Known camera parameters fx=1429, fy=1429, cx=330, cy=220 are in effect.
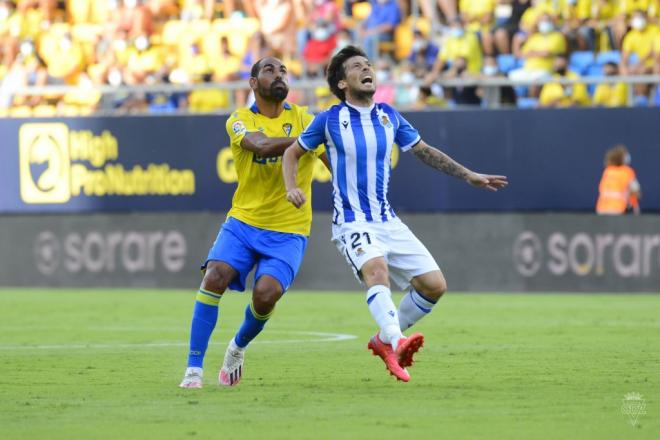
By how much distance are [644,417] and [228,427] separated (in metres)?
2.17

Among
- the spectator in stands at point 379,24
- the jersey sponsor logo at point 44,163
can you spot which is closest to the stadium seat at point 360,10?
the spectator in stands at point 379,24

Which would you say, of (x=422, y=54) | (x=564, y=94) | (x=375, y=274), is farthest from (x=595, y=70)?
(x=375, y=274)

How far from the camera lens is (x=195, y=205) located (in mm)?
22203

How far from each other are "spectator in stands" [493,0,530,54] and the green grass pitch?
16.5 ft

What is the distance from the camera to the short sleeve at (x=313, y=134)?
911 centimetres

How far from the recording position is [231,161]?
22.0m

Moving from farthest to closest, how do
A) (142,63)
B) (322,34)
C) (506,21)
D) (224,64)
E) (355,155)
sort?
(142,63) < (224,64) < (322,34) < (506,21) < (355,155)

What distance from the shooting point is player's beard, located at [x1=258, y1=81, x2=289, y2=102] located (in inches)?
370

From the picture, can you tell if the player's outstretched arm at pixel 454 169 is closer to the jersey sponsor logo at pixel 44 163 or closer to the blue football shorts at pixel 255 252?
the blue football shorts at pixel 255 252

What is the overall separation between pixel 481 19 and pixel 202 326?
12.9 m

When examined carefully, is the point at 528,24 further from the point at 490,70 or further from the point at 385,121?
the point at 385,121

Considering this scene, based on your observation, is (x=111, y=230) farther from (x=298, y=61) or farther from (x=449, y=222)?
(x=449, y=222)

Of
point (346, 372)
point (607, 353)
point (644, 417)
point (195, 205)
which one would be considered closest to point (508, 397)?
point (644, 417)

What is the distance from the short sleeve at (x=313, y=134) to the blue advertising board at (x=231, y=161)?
11.3 meters
